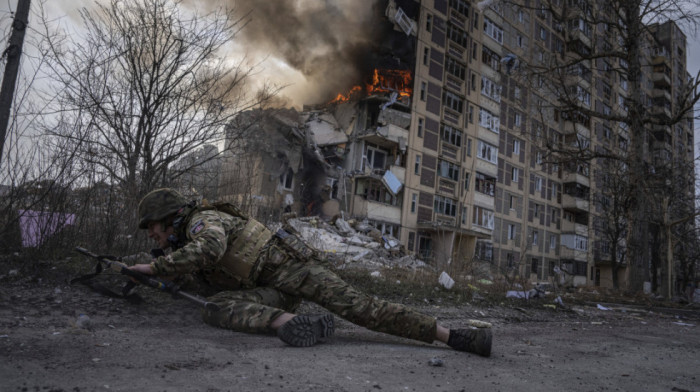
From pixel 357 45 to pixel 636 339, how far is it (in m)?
25.3

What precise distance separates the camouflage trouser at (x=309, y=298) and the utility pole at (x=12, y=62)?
2.72m

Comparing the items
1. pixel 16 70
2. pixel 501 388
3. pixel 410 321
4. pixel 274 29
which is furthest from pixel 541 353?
pixel 274 29

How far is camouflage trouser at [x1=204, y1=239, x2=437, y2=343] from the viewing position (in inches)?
113

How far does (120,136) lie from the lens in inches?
226

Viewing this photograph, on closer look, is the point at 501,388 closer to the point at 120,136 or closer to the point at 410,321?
the point at 410,321

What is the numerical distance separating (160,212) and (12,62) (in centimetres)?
241

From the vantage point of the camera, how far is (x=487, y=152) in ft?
101

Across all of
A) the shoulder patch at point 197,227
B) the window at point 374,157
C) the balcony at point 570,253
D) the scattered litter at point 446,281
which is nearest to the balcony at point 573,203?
the balcony at point 570,253

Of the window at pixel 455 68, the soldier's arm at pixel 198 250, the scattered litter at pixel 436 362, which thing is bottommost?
the scattered litter at pixel 436 362

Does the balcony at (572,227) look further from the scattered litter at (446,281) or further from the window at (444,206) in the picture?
the scattered litter at (446,281)

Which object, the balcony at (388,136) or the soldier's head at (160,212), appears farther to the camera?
the balcony at (388,136)

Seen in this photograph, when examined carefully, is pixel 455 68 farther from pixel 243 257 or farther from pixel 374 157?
pixel 243 257

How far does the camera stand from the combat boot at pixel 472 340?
2.82 meters

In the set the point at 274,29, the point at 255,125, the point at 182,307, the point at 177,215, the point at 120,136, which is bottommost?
the point at 182,307
